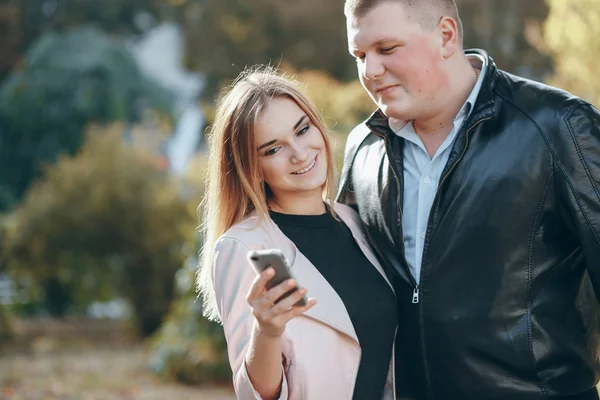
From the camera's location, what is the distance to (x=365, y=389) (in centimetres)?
301

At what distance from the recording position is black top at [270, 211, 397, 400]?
9.95 ft

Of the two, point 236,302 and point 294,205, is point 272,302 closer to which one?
point 236,302

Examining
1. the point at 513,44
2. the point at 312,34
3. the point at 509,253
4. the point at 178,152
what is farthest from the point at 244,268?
the point at 178,152

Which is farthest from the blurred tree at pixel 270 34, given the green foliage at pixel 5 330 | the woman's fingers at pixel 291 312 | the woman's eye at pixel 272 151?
the woman's fingers at pixel 291 312

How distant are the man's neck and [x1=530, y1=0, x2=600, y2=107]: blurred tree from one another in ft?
12.9

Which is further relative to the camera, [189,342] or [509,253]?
[189,342]

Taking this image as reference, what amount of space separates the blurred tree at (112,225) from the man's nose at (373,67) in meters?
9.29

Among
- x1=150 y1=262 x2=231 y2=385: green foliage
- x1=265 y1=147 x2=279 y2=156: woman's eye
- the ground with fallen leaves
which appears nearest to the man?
x1=265 y1=147 x2=279 y2=156: woman's eye

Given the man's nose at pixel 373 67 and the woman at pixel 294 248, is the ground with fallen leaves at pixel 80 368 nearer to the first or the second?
the woman at pixel 294 248

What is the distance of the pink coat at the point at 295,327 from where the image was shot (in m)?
2.78

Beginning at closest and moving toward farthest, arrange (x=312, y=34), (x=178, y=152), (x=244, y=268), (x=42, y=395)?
(x=244, y=268)
(x=42, y=395)
(x=312, y=34)
(x=178, y=152)

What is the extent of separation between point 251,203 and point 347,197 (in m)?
0.61

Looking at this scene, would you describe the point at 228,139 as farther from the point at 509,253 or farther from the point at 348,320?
the point at 509,253

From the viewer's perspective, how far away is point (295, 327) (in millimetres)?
2838
